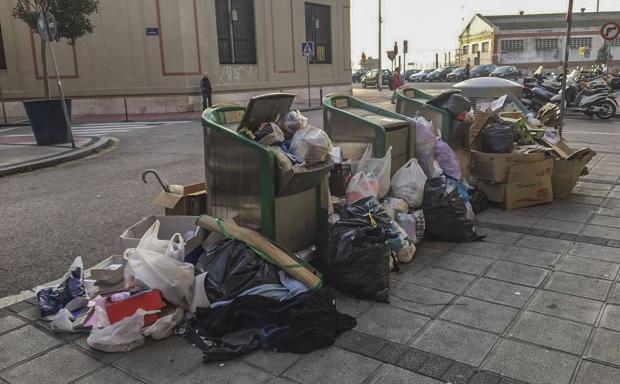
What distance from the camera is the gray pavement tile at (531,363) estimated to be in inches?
111

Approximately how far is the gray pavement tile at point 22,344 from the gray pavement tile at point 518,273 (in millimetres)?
3182

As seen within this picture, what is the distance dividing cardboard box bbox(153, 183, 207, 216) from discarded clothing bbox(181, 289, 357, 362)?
4.67 feet

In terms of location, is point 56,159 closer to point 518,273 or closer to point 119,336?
point 119,336

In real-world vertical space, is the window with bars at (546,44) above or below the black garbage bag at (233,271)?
above

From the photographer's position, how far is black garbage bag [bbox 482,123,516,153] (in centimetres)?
626

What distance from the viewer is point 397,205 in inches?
196

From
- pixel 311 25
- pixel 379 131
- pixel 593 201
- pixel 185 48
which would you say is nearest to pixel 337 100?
pixel 379 131

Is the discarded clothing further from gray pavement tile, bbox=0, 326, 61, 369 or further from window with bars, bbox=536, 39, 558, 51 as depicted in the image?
window with bars, bbox=536, 39, 558, 51

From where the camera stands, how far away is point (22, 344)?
331cm

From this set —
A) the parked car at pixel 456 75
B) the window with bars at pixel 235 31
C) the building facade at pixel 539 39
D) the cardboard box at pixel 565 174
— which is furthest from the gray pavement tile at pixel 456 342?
the building facade at pixel 539 39

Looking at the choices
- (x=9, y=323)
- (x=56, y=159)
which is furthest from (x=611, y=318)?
(x=56, y=159)

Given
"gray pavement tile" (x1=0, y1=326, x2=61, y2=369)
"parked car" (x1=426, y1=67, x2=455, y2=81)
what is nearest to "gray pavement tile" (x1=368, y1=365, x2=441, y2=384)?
"gray pavement tile" (x1=0, y1=326, x2=61, y2=369)

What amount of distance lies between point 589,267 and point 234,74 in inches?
771

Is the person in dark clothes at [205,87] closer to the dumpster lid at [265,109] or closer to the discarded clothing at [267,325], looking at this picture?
the dumpster lid at [265,109]
